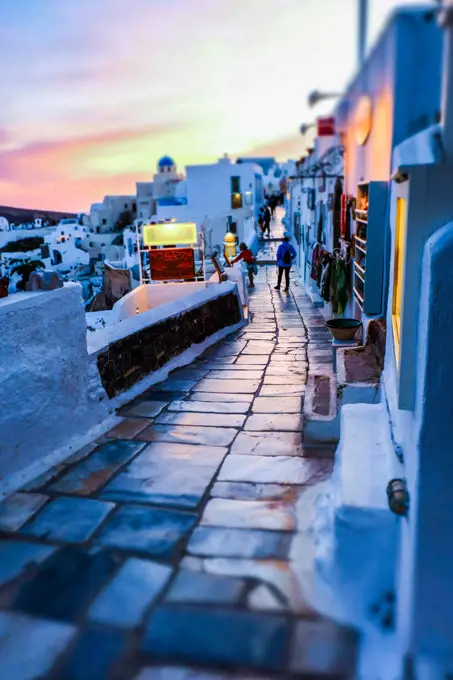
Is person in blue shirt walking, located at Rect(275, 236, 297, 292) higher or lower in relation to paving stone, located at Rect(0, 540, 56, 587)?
higher

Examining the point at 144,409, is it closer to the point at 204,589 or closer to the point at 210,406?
the point at 210,406

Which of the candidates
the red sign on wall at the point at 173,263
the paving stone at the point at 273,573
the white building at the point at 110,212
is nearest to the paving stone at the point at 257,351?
the paving stone at the point at 273,573

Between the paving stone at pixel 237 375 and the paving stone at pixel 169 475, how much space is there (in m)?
2.12

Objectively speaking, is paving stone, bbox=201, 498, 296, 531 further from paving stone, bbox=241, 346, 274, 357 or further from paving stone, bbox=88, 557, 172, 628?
paving stone, bbox=241, 346, 274, 357

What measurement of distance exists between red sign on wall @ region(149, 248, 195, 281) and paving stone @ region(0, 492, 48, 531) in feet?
33.8

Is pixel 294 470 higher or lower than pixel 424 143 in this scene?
lower

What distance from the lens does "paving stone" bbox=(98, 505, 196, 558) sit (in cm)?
331

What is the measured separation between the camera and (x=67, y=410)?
188 inches

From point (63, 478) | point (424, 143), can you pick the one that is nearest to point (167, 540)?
point (63, 478)

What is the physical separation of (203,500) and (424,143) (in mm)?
2729

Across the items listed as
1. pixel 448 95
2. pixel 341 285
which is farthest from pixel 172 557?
pixel 341 285

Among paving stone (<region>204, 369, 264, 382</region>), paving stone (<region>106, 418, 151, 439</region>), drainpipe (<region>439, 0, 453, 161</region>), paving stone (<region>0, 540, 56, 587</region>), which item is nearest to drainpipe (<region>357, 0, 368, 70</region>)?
drainpipe (<region>439, 0, 453, 161</region>)

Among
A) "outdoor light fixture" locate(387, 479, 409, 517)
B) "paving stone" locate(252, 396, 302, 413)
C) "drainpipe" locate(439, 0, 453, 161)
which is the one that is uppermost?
"drainpipe" locate(439, 0, 453, 161)

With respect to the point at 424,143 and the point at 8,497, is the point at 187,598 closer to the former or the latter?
the point at 8,497
